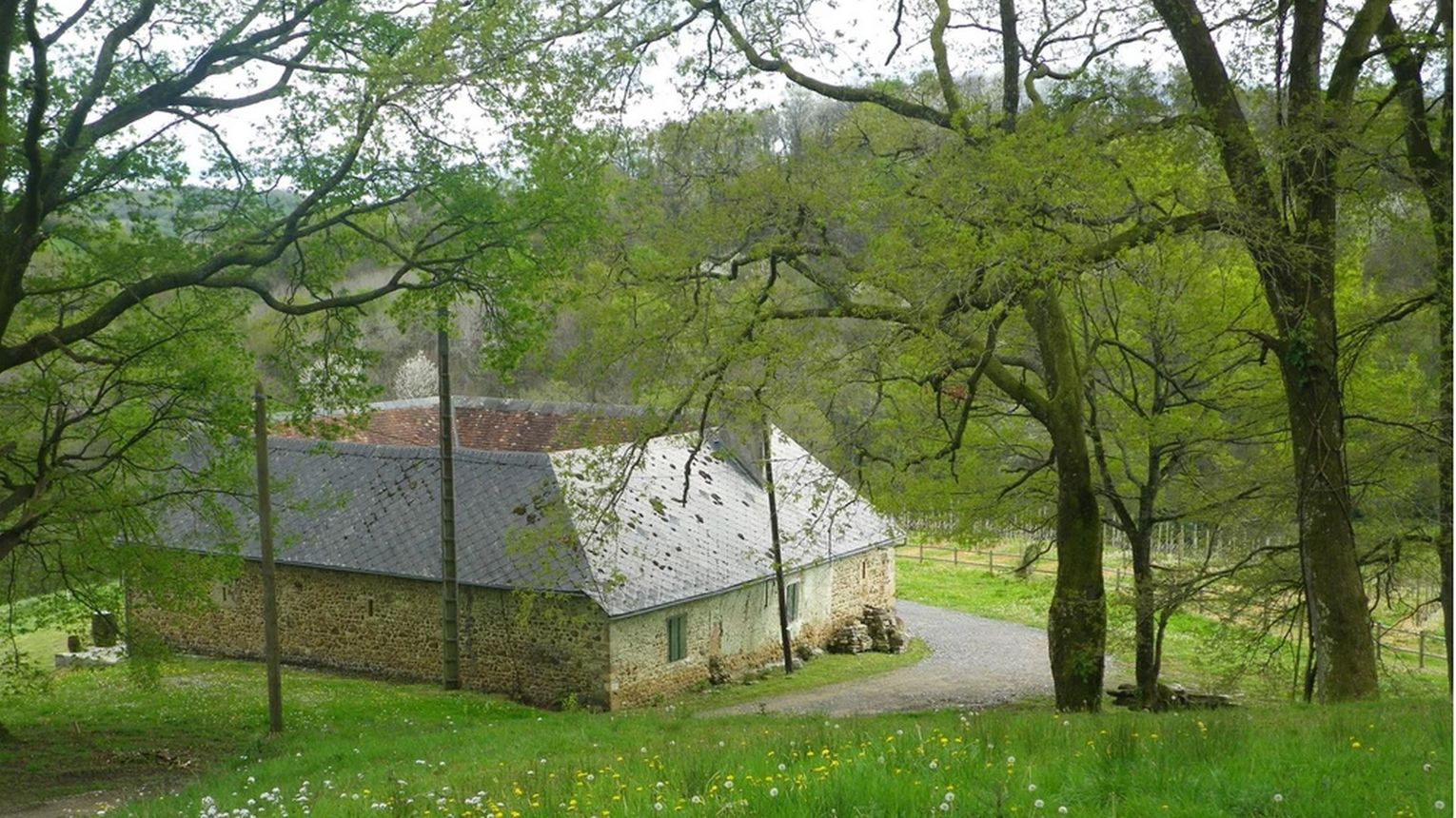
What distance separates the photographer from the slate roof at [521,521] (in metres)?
26.4

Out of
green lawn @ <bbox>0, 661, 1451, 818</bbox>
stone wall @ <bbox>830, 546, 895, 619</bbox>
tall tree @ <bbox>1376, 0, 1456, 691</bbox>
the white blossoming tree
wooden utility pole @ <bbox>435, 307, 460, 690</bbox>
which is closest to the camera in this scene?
green lawn @ <bbox>0, 661, 1451, 818</bbox>

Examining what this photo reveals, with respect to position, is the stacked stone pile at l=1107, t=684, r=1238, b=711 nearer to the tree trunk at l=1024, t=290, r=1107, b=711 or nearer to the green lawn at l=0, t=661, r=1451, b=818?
the tree trunk at l=1024, t=290, r=1107, b=711

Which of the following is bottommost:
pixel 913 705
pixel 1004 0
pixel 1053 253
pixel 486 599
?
pixel 913 705

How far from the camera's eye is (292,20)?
52.3 ft

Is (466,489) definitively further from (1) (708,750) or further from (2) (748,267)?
(1) (708,750)

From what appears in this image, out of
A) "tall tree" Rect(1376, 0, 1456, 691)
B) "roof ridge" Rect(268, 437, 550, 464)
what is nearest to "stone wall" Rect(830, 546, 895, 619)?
"roof ridge" Rect(268, 437, 550, 464)

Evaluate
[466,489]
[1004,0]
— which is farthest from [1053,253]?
[466,489]

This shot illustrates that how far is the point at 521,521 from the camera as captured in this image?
28203mm

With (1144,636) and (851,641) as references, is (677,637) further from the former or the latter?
(1144,636)

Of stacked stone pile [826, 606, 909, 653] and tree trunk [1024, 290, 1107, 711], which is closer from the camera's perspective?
tree trunk [1024, 290, 1107, 711]

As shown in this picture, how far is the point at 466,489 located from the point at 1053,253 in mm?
20360

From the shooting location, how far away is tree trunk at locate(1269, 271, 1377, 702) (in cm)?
1257

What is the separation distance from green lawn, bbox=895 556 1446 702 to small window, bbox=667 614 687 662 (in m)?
7.42

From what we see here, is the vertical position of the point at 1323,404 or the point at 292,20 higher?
the point at 292,20
